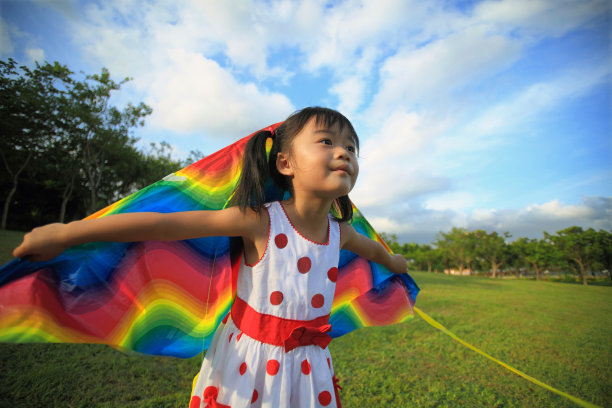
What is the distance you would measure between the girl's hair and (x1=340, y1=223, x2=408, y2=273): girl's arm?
0.41 ft

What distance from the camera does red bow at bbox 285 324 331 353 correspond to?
138 cm

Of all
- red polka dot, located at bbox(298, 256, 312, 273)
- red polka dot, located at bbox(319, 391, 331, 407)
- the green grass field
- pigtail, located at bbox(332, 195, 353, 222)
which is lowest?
the green grass field

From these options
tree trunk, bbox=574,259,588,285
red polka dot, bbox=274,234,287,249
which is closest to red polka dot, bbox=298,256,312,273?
red polka dot, bbox=274,234,287,249

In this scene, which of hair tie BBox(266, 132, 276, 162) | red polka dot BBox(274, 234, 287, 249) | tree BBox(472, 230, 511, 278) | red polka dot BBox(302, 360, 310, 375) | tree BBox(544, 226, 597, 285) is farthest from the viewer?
tree BBox(472, 230, 511, 278)

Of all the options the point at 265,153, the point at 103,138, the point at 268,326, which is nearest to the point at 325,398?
the point at 268,326

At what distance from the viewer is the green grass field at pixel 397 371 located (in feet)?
8.10

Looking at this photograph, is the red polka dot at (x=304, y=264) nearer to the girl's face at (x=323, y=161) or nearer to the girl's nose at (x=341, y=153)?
the girl's face at (x=323, y=161)

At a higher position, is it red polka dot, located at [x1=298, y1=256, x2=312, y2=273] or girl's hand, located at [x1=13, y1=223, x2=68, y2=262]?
girl's hand, located at [x1=13, y1=223, x2=68, y2=262]

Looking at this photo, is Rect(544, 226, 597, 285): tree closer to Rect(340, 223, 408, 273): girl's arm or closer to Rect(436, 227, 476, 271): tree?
Rect(340, 223, 408, 273): girl's arm

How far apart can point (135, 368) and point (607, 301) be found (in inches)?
278

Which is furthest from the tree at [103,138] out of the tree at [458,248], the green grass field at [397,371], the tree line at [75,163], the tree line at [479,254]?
the tree at [458,248]

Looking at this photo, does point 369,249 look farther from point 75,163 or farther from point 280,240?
point 75,163

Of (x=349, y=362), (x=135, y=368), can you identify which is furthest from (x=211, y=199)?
(x=349, y=362)

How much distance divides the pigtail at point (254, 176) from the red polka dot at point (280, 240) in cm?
17
